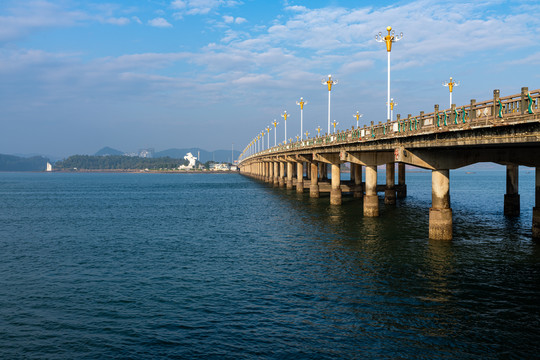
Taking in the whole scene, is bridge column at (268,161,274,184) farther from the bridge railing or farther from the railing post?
the railing post

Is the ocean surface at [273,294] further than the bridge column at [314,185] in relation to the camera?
No

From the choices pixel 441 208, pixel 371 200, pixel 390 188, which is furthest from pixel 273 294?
Answer: pixel 390 188

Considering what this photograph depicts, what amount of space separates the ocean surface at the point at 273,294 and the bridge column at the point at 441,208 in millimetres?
1057

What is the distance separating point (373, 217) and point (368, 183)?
3649mm

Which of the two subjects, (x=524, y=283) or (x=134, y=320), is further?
(x=524, y=283)

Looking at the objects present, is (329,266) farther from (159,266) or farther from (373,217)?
(373,217)

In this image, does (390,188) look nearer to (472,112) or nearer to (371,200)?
(371,200)

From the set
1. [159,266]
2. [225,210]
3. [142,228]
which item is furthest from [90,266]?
[225,210]

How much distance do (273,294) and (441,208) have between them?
16813mm

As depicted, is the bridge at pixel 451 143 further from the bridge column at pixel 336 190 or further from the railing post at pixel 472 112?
the bridge column at pixel 336 190

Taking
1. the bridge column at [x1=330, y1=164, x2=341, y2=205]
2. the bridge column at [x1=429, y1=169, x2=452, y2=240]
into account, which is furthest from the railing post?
the bridge column at [x1=330, y1=164, x2=341, y2=205]

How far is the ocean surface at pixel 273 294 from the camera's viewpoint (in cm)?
1580

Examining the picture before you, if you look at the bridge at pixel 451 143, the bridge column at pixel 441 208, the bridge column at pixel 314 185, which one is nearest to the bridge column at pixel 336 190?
the bridge at pixel 451 143

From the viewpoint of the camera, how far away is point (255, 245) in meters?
34.5
